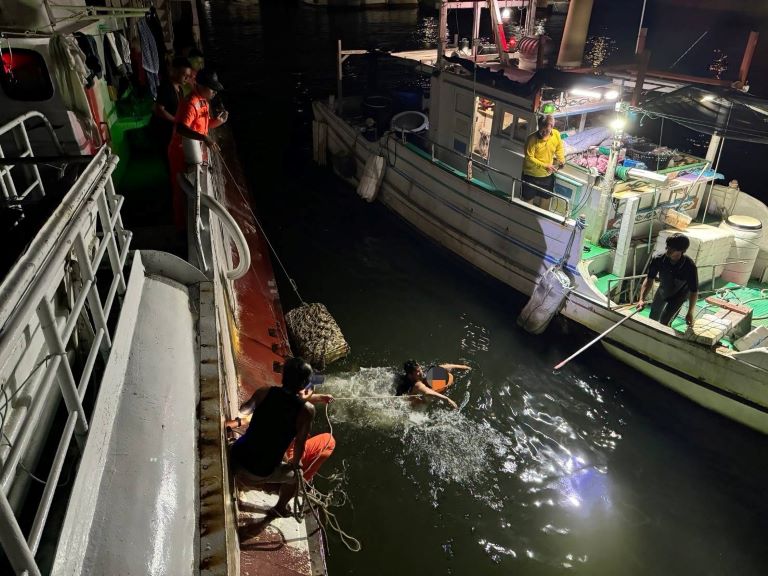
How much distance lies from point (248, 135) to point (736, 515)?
60.9 feet

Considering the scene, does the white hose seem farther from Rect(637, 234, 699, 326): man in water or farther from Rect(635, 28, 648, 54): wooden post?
Rect(635, 28, 648, 54): wooden post

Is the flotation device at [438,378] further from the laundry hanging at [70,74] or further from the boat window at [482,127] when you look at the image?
the laundry hanging at [70,74]

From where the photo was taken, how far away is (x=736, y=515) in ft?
22.9

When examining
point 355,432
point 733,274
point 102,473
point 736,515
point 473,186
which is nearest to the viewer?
point 102,473

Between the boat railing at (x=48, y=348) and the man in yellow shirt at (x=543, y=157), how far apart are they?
7.96 meters

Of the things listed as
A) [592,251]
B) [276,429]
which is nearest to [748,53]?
[592,251]

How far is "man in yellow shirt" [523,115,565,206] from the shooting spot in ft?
32.9

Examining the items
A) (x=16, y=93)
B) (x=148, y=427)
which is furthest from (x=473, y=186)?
(x=148, y=427)

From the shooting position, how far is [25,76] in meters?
8.09

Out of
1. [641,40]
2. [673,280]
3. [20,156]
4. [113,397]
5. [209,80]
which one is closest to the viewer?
[113,397]

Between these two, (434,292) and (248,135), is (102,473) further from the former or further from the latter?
(248,135)

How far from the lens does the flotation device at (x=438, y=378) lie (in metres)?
8.39

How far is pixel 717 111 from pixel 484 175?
4.42 metres

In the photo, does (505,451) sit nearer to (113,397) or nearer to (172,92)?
(113,397)
